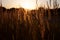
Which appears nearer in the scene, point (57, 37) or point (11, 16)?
point (57, 37)

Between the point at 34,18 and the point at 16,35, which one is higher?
the point at 34,18

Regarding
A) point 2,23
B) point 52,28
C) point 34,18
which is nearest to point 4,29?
point 2,23

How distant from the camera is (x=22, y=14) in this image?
109 inches

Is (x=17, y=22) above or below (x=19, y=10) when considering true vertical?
below

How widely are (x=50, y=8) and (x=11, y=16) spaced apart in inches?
25.2

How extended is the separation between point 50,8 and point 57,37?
1.50 feet

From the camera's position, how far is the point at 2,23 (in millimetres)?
2695

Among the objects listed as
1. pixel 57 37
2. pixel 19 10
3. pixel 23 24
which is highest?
pixel 19 10

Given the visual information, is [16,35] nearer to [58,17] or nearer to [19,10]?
[19,10]

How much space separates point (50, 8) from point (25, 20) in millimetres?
435

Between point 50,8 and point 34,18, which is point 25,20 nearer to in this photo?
point 34,18

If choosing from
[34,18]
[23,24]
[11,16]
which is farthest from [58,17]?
[11,16]

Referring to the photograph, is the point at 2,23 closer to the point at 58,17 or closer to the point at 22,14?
the point at 22,14

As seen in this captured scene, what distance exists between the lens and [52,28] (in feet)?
8.71
